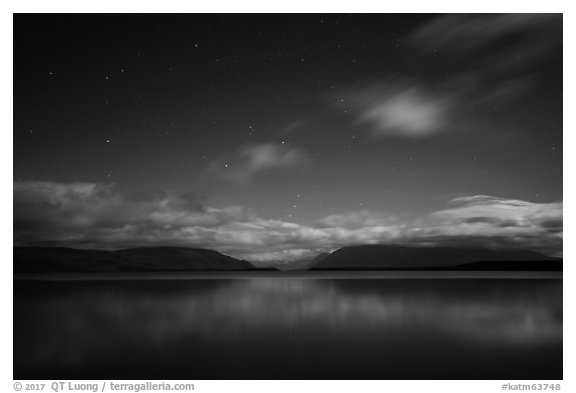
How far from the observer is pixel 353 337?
38.7ft

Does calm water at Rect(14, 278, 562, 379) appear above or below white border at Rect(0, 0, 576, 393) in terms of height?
below

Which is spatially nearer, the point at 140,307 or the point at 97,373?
the point at 97,373

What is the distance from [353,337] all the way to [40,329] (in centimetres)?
966

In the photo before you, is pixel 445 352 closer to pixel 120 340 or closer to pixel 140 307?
pixel 120 340

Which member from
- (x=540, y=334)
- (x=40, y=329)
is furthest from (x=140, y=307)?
(x=540, y=334)

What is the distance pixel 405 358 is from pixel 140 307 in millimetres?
12904
